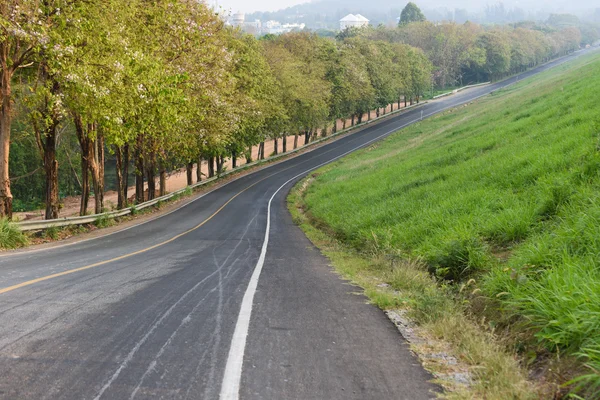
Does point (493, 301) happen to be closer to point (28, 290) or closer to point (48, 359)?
point (48, 359)

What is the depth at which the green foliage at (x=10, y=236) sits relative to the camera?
13.8 metres

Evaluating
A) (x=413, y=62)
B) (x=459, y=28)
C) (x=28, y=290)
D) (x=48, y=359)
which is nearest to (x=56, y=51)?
(x=28, y=290)

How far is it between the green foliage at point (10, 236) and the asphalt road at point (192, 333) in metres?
2.98

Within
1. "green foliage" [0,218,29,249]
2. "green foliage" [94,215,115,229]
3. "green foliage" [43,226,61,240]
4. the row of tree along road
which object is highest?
the row of tree along road

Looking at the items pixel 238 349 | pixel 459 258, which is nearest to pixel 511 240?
pixel 459 258

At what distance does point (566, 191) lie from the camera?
9.38 m

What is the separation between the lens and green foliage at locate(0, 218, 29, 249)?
13.8 m

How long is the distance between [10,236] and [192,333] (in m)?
11.3

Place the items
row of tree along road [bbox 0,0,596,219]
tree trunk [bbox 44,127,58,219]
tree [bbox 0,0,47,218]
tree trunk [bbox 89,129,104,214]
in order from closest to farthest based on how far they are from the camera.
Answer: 1. tree [bbox 0,0,47,218]
2. row of tree along road [bbox 0,0,596,219]
3. tree trunk [bbox 44,127,58,219]
4. tree trunk [bbox 89,129,104,214]

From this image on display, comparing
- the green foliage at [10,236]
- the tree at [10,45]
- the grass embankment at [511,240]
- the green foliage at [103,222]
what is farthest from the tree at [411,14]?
the green foliage at [10,236]

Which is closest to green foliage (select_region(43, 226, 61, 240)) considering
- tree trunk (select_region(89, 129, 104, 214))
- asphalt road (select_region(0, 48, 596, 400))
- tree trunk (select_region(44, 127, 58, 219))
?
tree trunk (select_region(44, 127, 58, 219))

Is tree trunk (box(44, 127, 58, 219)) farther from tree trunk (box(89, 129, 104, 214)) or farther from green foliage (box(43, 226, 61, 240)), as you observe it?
tree trunk (box(89, 129, 104, 214))

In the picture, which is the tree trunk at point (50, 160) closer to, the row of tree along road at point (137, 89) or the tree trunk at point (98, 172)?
the row of tree along road at point (137, 89)

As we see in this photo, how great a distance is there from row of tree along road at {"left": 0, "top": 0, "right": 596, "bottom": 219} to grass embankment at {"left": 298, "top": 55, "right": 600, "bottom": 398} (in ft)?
30.4
